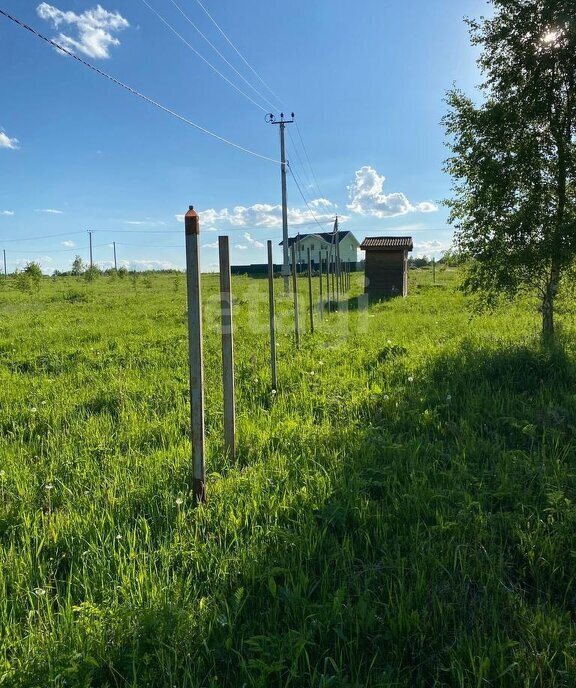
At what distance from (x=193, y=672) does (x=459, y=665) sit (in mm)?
1029

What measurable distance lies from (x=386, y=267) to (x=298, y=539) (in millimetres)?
19649

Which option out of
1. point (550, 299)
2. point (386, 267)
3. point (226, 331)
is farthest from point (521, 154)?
point (386, 267)

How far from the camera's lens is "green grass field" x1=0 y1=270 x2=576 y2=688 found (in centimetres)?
183

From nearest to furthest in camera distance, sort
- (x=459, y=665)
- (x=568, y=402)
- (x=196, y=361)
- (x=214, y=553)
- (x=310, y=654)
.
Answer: (x=459, y=665) < (x=310, y=654) < (x=214, y=553) < (x=196, y=361) < (x=568, y=402)

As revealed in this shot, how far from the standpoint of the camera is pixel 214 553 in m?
2.44

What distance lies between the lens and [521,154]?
7.79m

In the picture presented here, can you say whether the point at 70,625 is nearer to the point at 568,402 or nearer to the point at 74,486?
the point at 74,486

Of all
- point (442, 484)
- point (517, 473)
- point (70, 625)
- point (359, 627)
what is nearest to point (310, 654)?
point (359, 627)

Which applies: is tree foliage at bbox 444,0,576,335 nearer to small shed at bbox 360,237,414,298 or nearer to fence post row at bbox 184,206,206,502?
fence post row at bbox 184,206,206,502

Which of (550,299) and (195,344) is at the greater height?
(550,299)

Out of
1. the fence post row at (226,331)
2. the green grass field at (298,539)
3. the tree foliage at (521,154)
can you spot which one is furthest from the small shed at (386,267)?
the fence post row at (226,331)

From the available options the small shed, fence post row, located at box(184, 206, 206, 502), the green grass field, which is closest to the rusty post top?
Result: fence post row, located at box(184, 206, 206, 502)

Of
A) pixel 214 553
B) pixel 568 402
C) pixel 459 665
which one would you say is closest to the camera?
pixel 459 665

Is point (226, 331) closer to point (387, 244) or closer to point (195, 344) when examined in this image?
point (195, 344)
